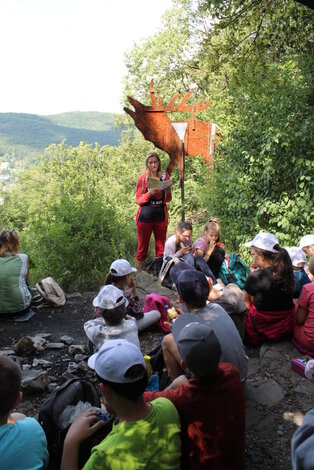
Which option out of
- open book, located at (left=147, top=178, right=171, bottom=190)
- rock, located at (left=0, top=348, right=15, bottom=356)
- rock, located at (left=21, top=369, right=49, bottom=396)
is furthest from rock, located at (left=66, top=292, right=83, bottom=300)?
rock, located at (left=21, top=369, right=49, bottom=396)

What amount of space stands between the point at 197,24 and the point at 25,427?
27.0 meters

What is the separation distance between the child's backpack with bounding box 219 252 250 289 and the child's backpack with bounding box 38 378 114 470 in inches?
130

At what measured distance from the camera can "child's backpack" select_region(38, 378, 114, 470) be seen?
2.03 meters

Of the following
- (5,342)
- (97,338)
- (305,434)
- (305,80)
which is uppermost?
(305,80)

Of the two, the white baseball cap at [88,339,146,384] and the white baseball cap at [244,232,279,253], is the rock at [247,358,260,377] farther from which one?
the white baseball cap at [88,339,146,384]

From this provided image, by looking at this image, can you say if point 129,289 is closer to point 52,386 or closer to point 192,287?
point 52,386

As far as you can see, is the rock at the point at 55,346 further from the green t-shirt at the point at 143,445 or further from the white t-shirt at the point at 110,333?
the green t-shirt at the point at 143,445

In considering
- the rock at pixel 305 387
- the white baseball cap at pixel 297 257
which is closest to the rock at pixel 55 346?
the rock at pixel 305 387

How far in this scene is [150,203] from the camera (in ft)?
20.0

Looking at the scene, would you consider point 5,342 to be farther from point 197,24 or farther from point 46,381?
point 197,24

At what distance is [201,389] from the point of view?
2012 mm

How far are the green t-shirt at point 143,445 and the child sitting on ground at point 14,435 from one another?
Result: 0.42m

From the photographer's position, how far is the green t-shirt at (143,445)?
1.62 m

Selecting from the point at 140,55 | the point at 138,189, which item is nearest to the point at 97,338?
the point at 138,189
